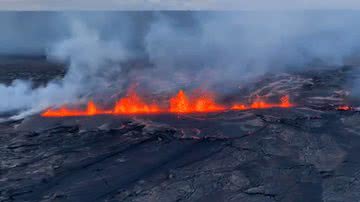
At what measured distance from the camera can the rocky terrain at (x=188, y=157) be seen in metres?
17.3

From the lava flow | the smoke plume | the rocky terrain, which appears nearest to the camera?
the rocky terrain

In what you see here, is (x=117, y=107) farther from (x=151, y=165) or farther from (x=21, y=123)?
(x=151, y=165)

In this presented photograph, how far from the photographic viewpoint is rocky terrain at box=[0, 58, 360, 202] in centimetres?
1728

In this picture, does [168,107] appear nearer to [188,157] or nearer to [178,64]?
[188,157]

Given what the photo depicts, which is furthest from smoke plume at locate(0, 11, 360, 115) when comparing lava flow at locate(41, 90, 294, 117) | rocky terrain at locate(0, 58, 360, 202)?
rocky terrain at locate(0, 58, 360, 202)

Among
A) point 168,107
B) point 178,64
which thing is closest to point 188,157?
point 168,107

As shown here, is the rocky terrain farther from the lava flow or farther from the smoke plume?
the smoke plume

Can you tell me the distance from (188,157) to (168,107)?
9.63m

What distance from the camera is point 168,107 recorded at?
29.9 meters

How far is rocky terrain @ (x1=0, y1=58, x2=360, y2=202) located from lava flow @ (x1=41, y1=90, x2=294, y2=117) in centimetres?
113

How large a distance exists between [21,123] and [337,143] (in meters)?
21.1

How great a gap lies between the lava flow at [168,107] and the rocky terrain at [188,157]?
1132mm

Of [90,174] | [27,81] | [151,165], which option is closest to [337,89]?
[151,165]

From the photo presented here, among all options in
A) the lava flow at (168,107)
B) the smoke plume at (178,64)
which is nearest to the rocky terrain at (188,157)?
the lava flow at (168,107)
